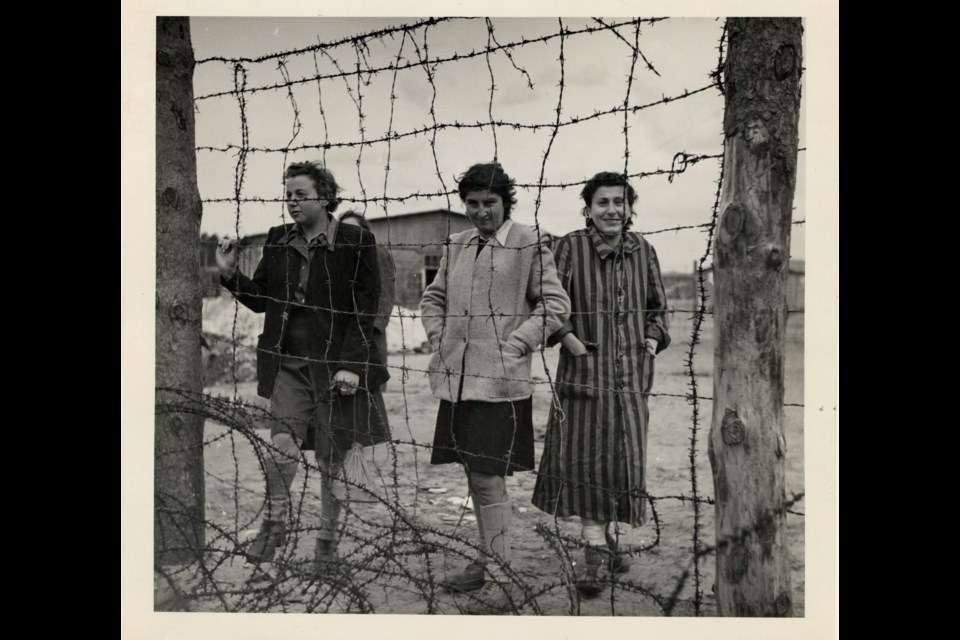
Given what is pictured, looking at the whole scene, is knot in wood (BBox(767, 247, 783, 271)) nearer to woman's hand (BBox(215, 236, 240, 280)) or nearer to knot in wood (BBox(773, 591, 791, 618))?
knot in wood (BBox(773, 591, 791, 618))

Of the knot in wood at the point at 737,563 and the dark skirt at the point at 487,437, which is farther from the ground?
the dark skirt at the point at 487,437

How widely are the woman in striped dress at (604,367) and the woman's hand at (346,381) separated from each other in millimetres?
913

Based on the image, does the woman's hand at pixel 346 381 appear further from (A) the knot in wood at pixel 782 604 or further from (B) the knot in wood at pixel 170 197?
(A) the knot in wood at pixel 782 604

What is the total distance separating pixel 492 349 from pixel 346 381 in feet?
2.30

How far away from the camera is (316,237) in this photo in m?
3.75

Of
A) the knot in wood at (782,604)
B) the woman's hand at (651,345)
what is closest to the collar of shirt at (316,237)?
the woman's hand at (651,345)

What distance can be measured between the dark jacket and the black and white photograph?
0.05 feet

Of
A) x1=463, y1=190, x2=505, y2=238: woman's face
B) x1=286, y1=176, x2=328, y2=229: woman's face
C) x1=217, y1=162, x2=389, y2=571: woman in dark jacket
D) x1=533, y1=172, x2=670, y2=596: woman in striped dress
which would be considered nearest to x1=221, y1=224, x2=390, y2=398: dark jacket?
x1=217, y1=162, x2=389, y2=571: woman in dark jacket

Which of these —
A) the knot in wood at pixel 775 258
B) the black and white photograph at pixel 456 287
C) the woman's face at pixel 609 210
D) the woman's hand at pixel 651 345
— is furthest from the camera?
the woman's hand at pixel 651 345

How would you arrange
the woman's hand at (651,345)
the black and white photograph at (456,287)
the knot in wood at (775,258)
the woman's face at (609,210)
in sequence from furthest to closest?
the woman's hand at (651,345)
the woman's face at (609,210)
the black and white photograph at (456,287)
the knot in wood at (775,258)

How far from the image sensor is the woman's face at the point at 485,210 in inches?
138

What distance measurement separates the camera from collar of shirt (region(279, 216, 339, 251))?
146 inches

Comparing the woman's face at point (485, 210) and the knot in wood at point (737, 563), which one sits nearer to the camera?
the knot in wood at point (737, 563)
